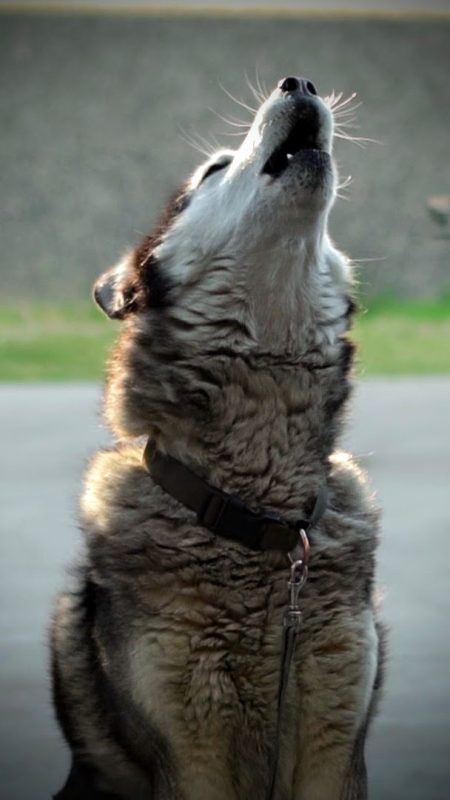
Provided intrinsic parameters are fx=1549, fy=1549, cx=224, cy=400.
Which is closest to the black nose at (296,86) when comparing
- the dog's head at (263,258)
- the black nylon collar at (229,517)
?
the dog's head at (263,258)

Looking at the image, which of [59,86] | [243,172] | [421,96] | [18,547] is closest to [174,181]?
[59,86]

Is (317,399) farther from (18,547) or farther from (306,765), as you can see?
(18,547)

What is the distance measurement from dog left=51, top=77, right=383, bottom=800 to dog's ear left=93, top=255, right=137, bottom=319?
0.04 feet

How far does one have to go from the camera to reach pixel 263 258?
3463 millimetres

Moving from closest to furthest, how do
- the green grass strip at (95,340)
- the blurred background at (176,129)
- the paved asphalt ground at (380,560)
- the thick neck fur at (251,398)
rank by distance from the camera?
the thick neck fur at (251,398), the paved asphalt ground at (380,560), the green grass strip at (95,340), the blurred background at (176,129)

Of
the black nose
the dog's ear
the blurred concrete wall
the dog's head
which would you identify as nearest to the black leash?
the dog's head

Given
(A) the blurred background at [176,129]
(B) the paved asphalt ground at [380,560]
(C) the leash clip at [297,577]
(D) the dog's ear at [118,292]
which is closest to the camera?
(C) the leash clip at [297,577]

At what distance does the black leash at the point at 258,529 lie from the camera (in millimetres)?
3260

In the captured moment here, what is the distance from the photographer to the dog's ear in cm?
362

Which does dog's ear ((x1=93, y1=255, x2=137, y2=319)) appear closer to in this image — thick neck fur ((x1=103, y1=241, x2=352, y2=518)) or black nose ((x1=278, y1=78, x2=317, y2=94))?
thick neck fur ((x1=103, y1=241, x2=352, y2=518))

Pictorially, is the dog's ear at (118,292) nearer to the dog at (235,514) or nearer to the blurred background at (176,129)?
the dog at (235,514)

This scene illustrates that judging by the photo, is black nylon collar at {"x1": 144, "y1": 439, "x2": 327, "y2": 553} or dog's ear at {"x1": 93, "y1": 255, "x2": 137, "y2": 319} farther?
dog's ear at {"x1": 93, "y1": 255, "x2": 137, "y2": 319}

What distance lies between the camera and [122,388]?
3543 millimetres

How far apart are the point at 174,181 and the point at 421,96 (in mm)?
2892
